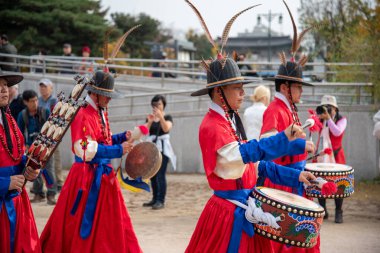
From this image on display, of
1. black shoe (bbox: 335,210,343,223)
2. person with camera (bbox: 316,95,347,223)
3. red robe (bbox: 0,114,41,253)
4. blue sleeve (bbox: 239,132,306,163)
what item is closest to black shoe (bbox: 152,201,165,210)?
person with camera (bbox: 316,95,347,223)

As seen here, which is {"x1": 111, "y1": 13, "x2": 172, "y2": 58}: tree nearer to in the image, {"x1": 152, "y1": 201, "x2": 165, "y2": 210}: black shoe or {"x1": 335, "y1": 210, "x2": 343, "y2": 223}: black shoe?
{"x1": 152, "y1": 201, "x2": 165, "y2": 210}: black shoe

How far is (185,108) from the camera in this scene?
1667cm

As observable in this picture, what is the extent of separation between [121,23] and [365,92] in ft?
85.7

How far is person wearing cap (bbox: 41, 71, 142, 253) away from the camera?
6.14 metres

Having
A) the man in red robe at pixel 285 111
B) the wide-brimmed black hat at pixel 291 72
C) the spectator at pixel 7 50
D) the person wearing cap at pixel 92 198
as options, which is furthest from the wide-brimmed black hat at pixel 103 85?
the spectator at pixel 7 50

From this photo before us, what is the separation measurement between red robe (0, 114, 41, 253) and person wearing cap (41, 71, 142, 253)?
115 centimetres

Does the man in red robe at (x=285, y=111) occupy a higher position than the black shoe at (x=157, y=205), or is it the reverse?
the man in red robe at (x=285, y=111)

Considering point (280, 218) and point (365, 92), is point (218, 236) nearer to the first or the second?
point (280, 218)

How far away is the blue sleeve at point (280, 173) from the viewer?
4.66 meters

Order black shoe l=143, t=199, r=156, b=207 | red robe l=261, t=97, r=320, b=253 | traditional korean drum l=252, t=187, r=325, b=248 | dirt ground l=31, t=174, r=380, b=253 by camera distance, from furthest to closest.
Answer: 1. black shoe l=143, t=199, r=156, b=207
2. dirt ground l=31, t=174, r=380, b=253
3. red robe l=261, t=97, r=320, b=253
4. traditional korean drum l=252, t=187, r=325, b=248

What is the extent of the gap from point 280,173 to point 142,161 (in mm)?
2253

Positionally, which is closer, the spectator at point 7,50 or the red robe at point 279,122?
the red robe at point 279,122

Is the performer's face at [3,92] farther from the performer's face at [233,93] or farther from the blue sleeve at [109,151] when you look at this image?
the performer's face at [233,93]

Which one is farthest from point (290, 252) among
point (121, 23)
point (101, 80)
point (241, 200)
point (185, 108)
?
point (121, 23)
